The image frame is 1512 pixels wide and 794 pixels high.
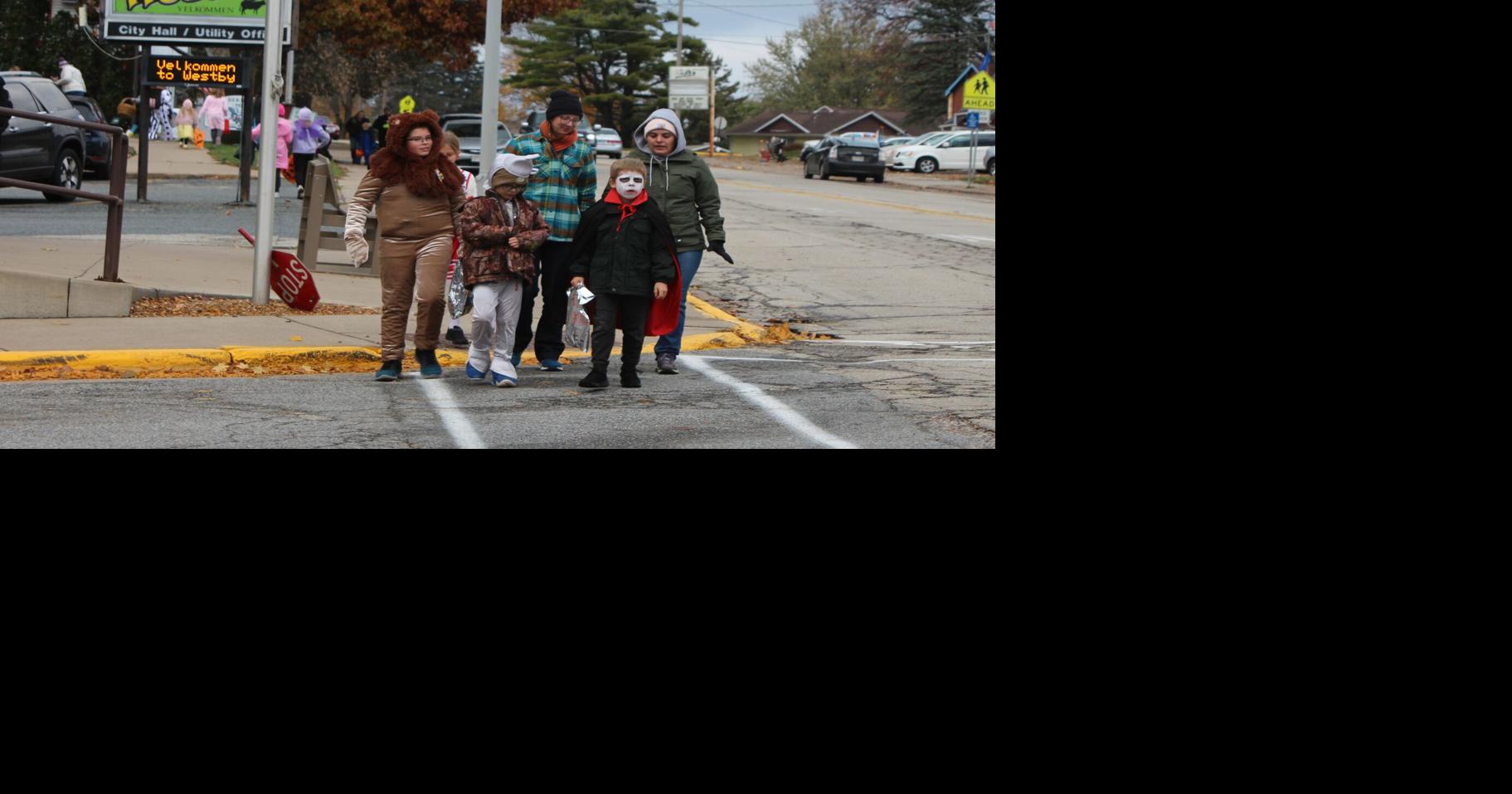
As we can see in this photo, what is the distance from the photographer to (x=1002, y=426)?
7.96 meters

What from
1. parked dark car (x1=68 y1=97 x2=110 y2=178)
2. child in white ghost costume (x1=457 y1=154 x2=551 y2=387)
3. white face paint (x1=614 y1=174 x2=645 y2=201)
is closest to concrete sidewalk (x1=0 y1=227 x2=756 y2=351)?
child in white ghost costume (x1=457 y1=154 x2=551 y2=387)

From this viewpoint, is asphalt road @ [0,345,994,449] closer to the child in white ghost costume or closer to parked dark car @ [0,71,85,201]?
the child in white ghost costume

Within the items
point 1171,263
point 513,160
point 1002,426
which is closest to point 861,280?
point 513,160

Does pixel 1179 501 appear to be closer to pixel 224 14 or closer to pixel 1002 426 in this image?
pixel 1002 426

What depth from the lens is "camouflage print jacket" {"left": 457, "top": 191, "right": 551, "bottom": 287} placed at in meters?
9.46

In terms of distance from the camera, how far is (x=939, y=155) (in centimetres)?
5028

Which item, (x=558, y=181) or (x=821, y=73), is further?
(x=821, y=73)

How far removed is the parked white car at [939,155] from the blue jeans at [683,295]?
131 feet

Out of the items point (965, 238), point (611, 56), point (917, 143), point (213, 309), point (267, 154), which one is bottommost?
point (213, 309)

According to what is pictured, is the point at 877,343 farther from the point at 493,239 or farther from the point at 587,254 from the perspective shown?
the point at 493,239

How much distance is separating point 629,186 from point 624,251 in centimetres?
38

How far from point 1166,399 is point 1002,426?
0.80 meters

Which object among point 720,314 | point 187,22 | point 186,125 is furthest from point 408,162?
point 186,125

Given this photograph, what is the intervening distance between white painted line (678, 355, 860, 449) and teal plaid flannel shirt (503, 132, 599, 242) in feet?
4.51
